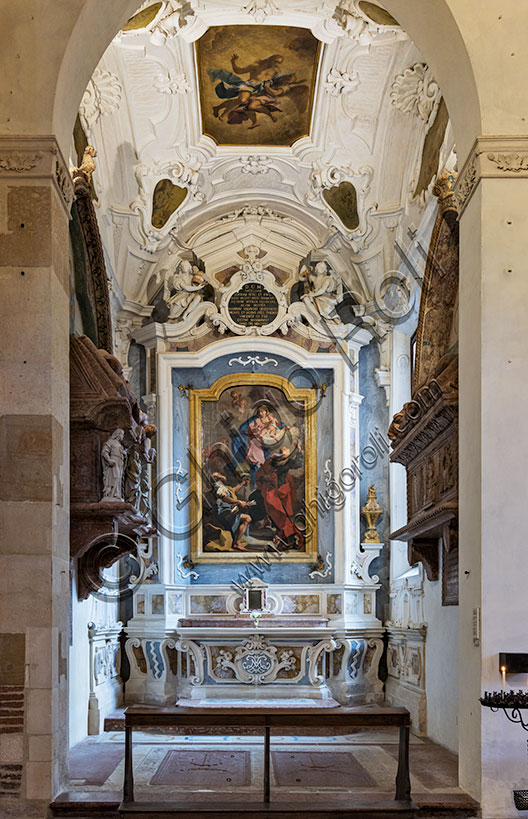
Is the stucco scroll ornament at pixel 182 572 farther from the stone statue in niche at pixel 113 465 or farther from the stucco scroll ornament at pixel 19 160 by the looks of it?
the stucco scroll ornament at pixel 19 160

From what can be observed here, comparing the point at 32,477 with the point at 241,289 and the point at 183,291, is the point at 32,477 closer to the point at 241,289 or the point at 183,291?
the point at 183,291

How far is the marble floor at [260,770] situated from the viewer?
6.97 metres

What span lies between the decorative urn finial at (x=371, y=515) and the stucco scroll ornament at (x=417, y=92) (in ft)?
17.9

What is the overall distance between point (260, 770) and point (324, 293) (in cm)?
839

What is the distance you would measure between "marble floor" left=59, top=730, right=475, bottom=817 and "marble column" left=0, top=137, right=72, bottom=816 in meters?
0.56

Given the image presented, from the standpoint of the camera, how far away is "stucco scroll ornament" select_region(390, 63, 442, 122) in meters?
11.5

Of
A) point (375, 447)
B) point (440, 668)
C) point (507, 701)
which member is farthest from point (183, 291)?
point (507, 701)

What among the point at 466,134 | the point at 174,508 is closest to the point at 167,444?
the point at 174,508

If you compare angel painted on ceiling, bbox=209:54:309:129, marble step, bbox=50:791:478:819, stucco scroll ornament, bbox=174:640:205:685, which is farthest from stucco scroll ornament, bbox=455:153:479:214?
stucco scroll ornament, bbox=174:640:205:685

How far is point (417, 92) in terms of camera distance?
11.9 meters

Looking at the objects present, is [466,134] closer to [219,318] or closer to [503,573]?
[503,573]

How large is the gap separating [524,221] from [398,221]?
6552 mm

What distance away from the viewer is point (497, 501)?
6816 mm

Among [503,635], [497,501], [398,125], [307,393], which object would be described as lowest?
[503,635]
